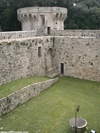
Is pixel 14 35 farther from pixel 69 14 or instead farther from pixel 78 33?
pixel 69 14

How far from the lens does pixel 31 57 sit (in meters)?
18.4

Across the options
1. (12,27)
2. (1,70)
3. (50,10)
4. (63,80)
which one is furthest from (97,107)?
(12,27)

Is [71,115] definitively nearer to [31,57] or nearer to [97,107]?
[97,107]

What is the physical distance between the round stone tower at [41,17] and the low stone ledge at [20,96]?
8400 millimetres

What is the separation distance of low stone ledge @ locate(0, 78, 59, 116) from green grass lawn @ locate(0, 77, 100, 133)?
0.32m

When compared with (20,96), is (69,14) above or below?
above

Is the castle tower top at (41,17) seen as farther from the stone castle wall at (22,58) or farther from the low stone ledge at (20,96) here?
the low stone ledge at (20,96)

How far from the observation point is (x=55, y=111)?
12969mm

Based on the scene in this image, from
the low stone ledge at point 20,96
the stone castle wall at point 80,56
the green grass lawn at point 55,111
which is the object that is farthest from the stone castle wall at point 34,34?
the green grass lawn at point 55,111

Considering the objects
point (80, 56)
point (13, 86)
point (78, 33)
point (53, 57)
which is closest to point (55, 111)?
point (13, 86)

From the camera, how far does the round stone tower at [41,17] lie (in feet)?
73.8

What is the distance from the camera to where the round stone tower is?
2250 centimetres

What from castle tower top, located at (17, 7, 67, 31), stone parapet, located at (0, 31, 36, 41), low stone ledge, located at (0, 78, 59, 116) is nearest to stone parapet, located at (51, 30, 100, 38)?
castle tower top, located at (17, 7, 67, 31)

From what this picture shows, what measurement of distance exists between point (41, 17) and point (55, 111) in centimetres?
1341
